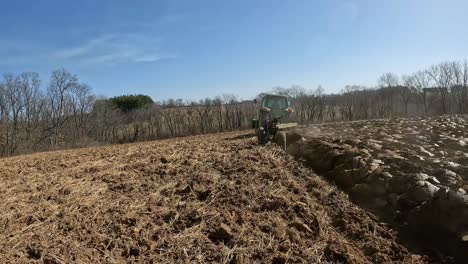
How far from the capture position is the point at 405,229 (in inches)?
232

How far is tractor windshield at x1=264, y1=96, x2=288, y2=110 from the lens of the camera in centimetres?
1677

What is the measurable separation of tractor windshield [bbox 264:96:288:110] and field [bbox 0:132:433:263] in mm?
8815

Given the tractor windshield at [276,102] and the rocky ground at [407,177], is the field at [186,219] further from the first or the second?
the tractor windshield at [276,102]

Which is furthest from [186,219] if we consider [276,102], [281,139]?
[276,102]

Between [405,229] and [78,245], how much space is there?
4260 mm

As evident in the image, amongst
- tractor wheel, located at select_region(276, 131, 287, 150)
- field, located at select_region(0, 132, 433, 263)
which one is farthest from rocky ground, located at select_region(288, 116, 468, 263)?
field, located at select_region(0, 132, 433, 263)

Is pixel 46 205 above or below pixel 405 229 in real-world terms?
above

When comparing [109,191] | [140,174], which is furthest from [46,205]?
[140,174]

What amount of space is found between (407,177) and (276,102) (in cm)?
1017

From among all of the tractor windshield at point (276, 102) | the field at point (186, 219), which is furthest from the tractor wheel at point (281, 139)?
the tractor windshield at point (276, 102)

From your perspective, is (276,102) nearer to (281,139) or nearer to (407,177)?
(281,139)

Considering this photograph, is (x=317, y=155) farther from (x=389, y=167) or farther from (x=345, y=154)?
(x=389, y=167)

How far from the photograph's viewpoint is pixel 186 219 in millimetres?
5773

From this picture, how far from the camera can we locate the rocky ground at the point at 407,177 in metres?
5.68
